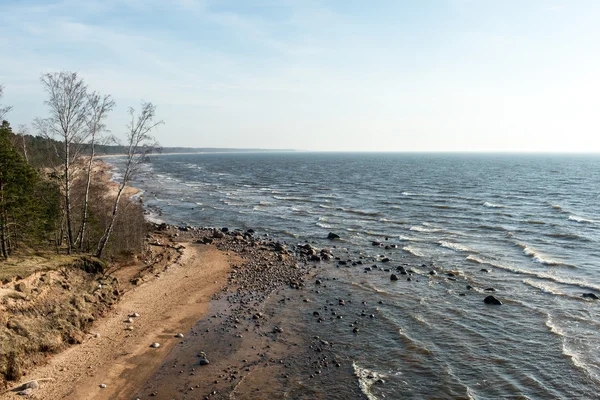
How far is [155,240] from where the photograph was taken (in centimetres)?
3866

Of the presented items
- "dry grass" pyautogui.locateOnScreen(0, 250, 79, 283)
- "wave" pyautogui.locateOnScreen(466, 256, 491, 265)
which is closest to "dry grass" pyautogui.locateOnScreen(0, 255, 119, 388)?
"dry grass" pyautogui.locateOnScreen(0, 250, 79, 283)

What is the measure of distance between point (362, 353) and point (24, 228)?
1983cm

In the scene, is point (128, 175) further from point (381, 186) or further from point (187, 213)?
point (381, 186)

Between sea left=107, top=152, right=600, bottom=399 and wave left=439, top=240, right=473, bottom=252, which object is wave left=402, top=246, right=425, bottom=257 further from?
wave left=439, top=240, right=473, bottom=252

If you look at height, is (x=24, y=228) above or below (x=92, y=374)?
above

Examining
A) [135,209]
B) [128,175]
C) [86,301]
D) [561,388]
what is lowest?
[561,388]

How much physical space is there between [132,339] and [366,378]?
11.4m

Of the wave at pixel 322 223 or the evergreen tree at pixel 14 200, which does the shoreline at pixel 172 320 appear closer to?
the evergreen tree at pixel 14 200

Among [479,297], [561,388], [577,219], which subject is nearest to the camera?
[561,388]

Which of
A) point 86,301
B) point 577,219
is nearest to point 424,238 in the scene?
point 577,219

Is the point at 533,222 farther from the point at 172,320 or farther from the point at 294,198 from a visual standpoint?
the point at 172,320

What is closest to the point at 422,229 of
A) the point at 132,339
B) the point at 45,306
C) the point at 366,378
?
the point at 366,378

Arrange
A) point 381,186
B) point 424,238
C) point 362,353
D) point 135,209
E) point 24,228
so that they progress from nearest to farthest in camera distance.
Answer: point 362,353, point 24,228, point 135,209, point 424,238, point 381,186

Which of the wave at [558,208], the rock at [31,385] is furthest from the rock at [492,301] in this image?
the wave at [558,208]
